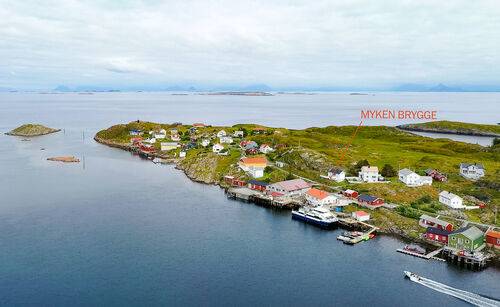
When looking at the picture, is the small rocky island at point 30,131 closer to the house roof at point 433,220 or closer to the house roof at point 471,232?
the house roof at point 433,220

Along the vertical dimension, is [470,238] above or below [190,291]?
above

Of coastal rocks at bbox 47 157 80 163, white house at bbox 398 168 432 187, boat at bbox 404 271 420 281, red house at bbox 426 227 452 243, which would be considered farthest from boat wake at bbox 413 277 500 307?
coastal rocks at bbox 47 157 80 163

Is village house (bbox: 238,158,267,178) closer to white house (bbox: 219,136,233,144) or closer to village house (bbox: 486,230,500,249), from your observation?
white house (bbox: 219,136,233,144)

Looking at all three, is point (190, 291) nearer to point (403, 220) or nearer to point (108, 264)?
point (108, 264)

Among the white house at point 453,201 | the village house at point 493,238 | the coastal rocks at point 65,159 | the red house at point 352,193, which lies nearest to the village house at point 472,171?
the white house at point 453,201

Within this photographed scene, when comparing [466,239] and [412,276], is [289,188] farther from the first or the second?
[412,276]

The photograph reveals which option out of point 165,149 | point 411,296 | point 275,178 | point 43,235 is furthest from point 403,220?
point 165,149

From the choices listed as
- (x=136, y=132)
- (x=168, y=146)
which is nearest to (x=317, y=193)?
(x=168, y=146)
